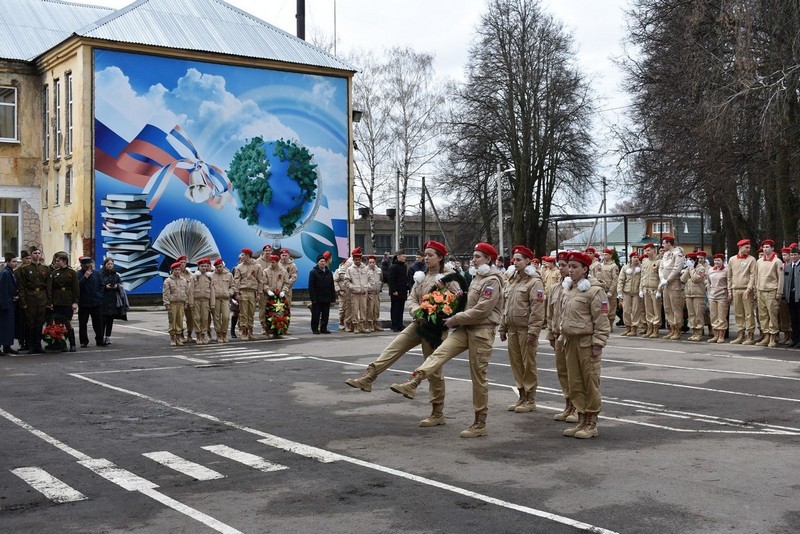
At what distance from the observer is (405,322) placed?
2845 cm

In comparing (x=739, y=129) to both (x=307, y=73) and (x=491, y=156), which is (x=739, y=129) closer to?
(x=307, y=73)

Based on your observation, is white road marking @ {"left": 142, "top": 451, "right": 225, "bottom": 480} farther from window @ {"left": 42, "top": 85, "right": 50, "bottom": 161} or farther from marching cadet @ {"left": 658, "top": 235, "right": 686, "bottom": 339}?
window @ {"left": 42, "top": 85, "right": 50, "bottom": 161}

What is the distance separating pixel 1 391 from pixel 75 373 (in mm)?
2332

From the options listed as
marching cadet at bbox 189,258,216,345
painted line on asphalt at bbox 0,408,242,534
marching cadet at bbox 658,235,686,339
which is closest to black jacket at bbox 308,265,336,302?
marching cadet at bbox 189,258,216,345

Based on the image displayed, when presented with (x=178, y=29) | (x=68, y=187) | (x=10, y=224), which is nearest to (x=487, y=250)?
(x=68, y=187)

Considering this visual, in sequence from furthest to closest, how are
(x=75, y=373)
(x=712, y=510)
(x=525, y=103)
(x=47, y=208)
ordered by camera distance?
(x=525, y=103) → (x=47, y=208) → (x=75, y=373) → (x=712, y=510)

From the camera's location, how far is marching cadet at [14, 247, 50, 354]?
19.8 metres

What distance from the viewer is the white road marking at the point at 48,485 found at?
7551mm

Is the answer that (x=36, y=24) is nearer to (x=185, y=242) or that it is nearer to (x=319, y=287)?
(x=185, y=242)

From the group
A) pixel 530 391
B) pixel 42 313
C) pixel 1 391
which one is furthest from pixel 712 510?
pixel 42 313

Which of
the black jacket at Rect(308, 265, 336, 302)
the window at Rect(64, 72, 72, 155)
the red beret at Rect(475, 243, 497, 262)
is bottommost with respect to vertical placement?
the black jacket at Rect(308, 265, 336, 302)

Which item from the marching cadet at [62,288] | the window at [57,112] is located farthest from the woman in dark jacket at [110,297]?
the window at [57,112]

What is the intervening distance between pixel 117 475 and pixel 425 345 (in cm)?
405

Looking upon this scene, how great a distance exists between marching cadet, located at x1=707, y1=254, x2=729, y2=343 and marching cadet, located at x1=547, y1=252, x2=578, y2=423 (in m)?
11.7
